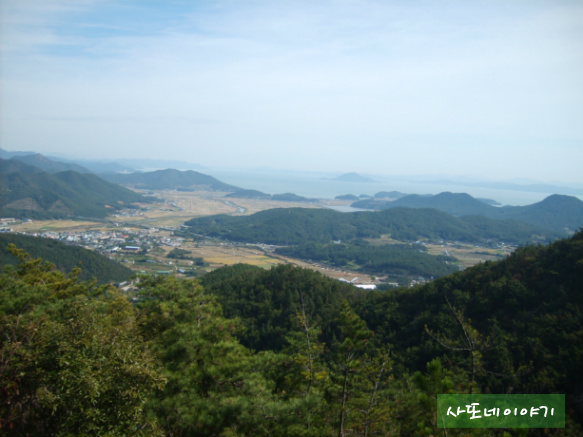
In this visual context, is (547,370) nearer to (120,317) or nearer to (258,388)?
(258,388)

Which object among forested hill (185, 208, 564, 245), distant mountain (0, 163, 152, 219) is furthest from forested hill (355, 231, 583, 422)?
distant mountain (0, 163, 152, 219)

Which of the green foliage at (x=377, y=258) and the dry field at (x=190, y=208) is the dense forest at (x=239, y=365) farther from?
the dry field at (x=190, y=208)

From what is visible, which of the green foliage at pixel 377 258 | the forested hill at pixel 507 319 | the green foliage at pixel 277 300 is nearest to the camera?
the forested hill at pixel 507 319

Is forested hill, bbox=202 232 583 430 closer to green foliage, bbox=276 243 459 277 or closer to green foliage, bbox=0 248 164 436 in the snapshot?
green foliage, bbox=0 248 164 436

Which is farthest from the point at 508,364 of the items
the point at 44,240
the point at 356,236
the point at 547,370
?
the point at 356,236

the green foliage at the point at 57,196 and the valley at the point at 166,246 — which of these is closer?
the valley at the point at 166,246

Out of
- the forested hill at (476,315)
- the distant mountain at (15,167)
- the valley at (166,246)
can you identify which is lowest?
the valley at (166,246)

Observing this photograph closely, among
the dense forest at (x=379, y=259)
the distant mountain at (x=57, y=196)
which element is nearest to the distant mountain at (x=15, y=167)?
the distant mountain at (x=57, y=196)
